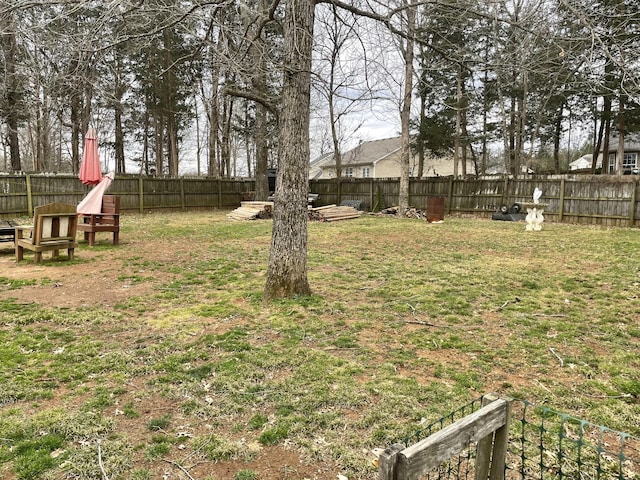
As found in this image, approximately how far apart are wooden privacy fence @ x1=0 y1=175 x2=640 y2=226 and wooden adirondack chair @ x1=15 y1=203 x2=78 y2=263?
790cm

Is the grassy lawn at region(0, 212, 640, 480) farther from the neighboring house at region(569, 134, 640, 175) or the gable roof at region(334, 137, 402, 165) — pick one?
the gable roof at region(334, 137, 402, 165)

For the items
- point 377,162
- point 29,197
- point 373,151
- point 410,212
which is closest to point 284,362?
point 410,212

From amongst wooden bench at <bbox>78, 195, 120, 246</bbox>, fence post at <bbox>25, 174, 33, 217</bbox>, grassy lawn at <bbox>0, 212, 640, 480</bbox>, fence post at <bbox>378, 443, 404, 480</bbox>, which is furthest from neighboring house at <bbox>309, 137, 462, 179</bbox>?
fence post at <bbox>378, 443, 404, 480</bbox>

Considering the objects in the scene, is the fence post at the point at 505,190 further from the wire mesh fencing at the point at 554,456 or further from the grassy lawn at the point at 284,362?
the wire mesh fencing at the point at 554,456

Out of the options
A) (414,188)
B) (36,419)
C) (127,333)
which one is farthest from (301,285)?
(414,188)

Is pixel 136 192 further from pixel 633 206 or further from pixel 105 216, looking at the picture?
pixel 633 206

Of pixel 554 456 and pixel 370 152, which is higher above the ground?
pixel 370 152

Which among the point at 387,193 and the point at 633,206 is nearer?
the point at 633,206

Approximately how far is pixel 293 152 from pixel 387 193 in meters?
14.6

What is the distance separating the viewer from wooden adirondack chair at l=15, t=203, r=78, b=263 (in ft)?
20.1

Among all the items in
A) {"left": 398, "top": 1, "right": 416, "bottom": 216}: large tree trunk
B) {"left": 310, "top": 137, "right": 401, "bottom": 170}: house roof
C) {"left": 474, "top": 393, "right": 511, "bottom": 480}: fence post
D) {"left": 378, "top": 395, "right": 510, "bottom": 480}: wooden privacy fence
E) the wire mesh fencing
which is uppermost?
{"left": 310, "top": 137, "right": 401, "bottom": 170}: house roof

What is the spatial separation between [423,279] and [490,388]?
2.97 metres

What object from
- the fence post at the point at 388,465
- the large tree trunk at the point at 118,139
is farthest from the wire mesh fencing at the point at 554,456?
the large tree trunk at the point at 118,139

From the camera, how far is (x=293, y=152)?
4.17m
